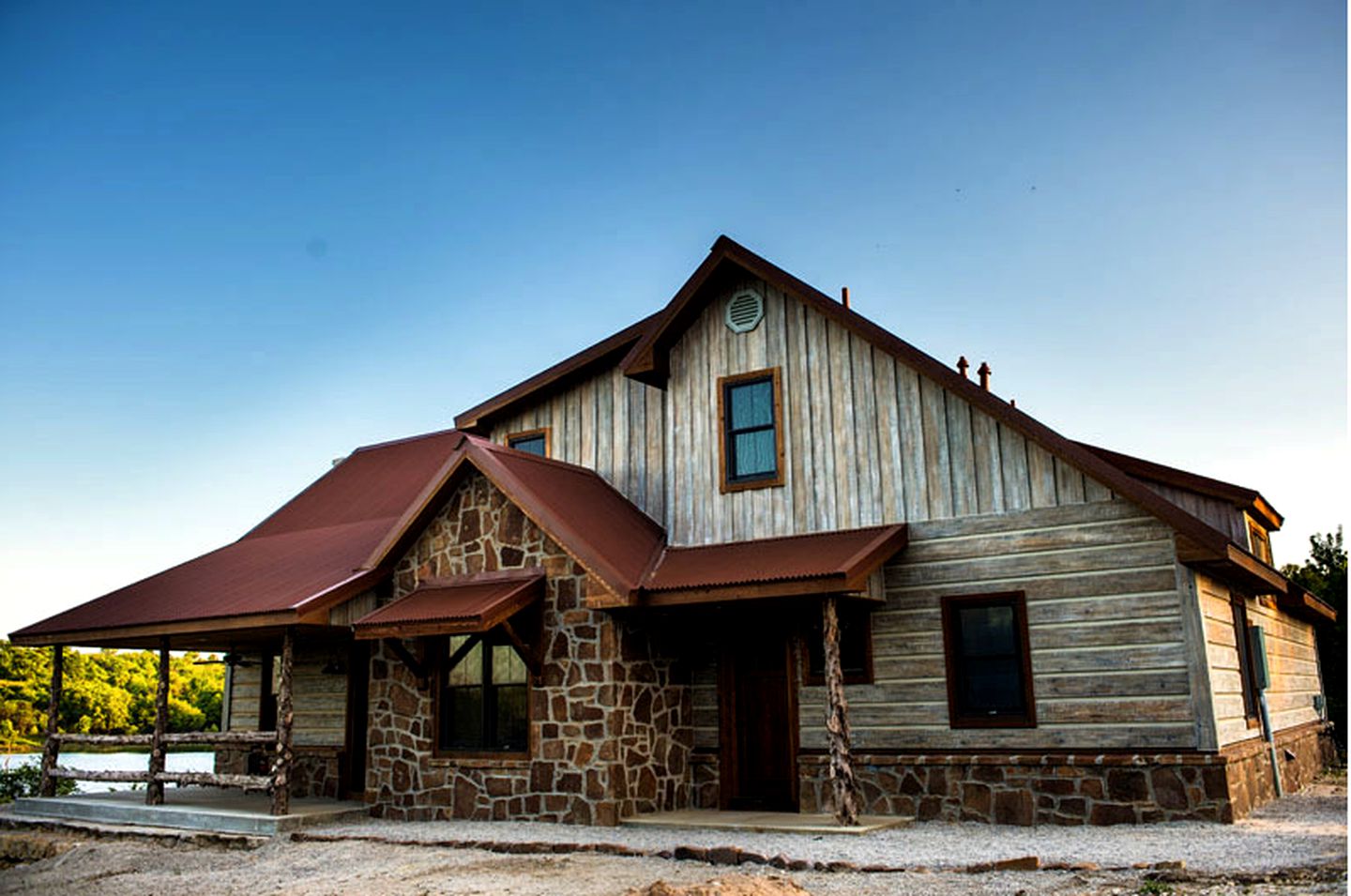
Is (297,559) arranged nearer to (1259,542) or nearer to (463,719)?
(463,719)

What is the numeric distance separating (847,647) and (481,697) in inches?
191

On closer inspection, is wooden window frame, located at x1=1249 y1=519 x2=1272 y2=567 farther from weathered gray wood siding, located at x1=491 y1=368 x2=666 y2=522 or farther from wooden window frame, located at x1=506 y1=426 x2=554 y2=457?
wooden window frame, located at x1=506 y1=426 x2=554 y2=457

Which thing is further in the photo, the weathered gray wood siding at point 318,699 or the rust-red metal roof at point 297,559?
the weathered gray wood siding at point 318,699

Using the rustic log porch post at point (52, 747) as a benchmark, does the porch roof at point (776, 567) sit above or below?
above

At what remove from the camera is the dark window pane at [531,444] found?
1789 centimetres

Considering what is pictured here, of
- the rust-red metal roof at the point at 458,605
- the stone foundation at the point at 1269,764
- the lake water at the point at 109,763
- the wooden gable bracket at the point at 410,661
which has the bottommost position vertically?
the lake water at the point at 109,763

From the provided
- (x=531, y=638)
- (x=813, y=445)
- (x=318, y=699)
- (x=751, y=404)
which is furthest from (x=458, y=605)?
(x=318, y=699)

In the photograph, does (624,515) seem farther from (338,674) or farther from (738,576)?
(338,674)

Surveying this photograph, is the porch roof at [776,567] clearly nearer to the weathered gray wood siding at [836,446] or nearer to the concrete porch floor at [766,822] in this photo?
the weathered gray wood siding at [836,446]

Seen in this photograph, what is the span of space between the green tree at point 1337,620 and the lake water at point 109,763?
22347mm

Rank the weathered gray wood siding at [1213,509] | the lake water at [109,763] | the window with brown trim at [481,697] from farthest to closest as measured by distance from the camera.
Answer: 1. the lake water at [109,763]
2. the weathered gray wood siding at [1213,509]
3. the window with brown trim at [481,697]

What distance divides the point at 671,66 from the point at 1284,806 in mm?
11848

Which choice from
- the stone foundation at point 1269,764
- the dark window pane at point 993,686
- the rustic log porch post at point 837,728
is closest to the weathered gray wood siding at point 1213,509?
the stone foundation at point 1269,764

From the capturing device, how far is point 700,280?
1540cm
